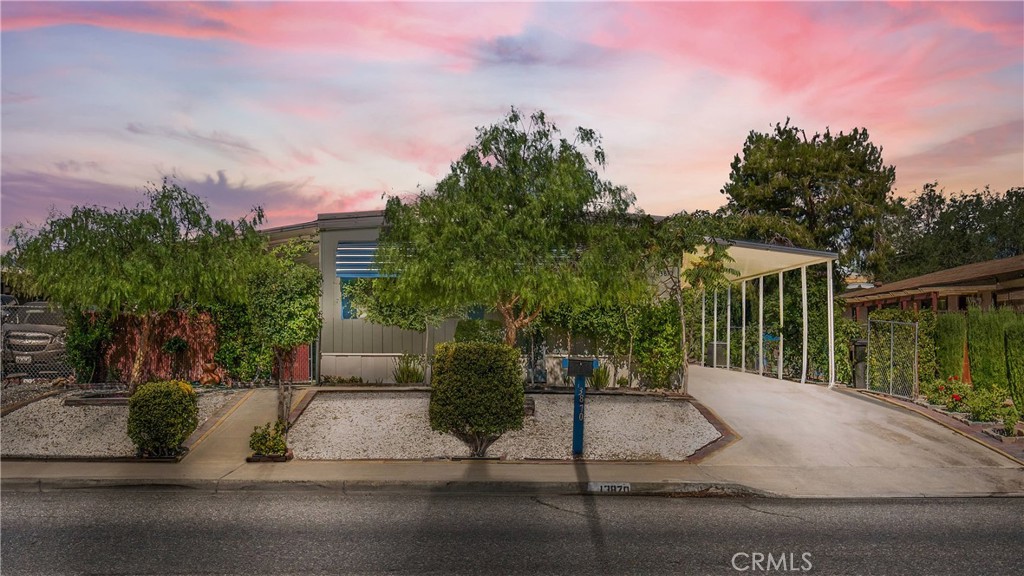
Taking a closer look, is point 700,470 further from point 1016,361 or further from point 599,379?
point 1016,361

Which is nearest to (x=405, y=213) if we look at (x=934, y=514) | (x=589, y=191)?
(x=589, y=191)

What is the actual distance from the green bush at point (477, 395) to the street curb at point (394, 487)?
2012 mm

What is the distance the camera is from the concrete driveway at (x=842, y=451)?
11.2m

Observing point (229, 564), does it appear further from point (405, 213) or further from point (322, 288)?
point (322, 288)

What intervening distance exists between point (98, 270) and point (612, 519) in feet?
35.8

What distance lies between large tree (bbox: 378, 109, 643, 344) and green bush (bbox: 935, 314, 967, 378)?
8.41 metres

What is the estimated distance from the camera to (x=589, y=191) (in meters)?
14.9

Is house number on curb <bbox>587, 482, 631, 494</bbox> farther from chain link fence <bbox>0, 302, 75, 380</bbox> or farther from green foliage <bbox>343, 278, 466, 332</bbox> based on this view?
chain link fence <bbox>0, 302, 75, 380</bbox>

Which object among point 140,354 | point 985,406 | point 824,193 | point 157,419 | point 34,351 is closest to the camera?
point 157,419

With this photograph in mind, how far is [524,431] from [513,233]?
11.8ft

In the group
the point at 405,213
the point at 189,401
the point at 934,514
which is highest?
the point at 405,213

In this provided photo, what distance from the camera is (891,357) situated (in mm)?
18250

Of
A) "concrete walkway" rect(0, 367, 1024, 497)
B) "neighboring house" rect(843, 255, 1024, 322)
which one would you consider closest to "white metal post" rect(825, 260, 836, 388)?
"concrete walkway" rect(0, 367, 1024, 497)

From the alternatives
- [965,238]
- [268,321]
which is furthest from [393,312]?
[965,238]
